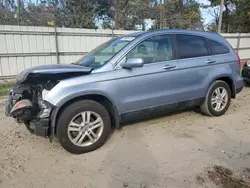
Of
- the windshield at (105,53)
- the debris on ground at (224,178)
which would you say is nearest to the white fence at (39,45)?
the windshield at (105,53)

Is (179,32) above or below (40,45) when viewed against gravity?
above

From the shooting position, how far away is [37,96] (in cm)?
345

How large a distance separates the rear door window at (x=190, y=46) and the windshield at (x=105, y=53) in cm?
100

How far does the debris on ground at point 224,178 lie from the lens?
2.61 m

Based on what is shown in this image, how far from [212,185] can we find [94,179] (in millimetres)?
→ 1397

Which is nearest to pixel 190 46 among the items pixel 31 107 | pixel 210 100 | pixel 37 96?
pixel 210 100

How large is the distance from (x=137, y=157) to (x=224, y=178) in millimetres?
1171

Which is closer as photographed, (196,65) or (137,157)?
(137,157)

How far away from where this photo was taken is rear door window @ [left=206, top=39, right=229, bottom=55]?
4.73m

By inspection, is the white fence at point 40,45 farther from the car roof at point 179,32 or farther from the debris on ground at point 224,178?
the debris on ground at point 224,178

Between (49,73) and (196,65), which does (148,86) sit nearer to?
(196,65)

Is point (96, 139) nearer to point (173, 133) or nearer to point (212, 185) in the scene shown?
point (173, 133)

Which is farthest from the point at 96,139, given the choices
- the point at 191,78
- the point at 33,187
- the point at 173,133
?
the point at 191,78

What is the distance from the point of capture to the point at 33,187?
267 centimetres
